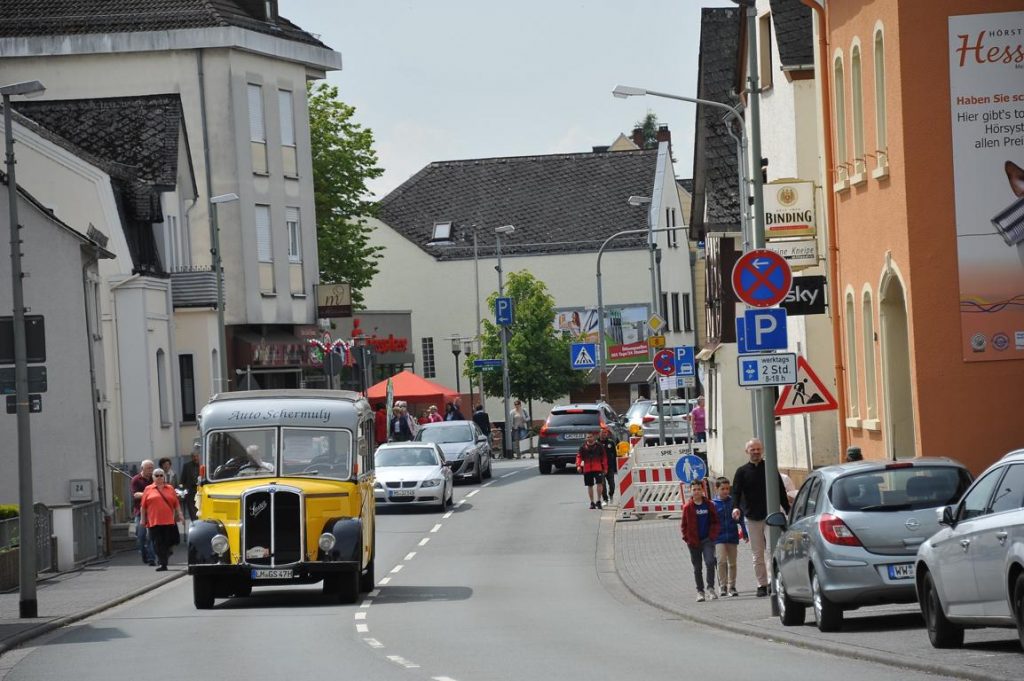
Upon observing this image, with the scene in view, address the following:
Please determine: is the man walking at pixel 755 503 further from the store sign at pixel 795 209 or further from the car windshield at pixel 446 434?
the car windshield at pixel 446 434

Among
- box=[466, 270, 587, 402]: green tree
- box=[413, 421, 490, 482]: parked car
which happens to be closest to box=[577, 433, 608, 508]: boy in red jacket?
box=[413, 421, 490, 482]: parked car

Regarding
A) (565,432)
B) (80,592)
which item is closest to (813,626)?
(80,592)

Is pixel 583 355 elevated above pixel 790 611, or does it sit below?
above

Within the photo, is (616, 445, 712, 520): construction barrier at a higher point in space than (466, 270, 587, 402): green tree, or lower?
lower

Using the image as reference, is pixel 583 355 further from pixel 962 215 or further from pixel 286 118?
pixel 962 215

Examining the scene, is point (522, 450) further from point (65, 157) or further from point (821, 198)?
point (821, 198)

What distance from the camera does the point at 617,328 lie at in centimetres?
9675

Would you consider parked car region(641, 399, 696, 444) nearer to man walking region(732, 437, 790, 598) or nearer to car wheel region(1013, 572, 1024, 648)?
man walking region(732, 437, 790, 598)

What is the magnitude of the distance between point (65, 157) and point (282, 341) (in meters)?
15.1

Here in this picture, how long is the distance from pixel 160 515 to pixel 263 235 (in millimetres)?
29860

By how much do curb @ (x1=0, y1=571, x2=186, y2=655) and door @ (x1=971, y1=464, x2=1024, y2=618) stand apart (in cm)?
1093

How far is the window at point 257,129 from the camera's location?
6091 centimetres

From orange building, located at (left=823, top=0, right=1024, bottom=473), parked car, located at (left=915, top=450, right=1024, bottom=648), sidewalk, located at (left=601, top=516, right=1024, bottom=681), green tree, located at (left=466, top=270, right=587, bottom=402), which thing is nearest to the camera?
parked car, located at (left=915, top=450, right=1024, bottom=648)

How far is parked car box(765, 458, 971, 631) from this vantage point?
17.5m
